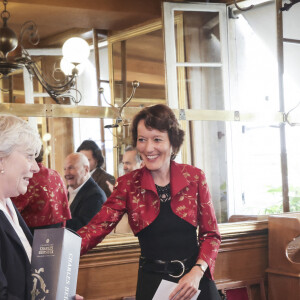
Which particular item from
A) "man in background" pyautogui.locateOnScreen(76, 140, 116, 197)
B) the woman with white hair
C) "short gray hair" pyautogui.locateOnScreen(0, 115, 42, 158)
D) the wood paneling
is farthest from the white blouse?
"man in background" pyautogui.locateOnScreen(76, 140, 116, 197)

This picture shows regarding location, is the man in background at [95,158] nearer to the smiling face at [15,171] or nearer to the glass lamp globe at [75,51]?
the glass lamp globe at [75,51]

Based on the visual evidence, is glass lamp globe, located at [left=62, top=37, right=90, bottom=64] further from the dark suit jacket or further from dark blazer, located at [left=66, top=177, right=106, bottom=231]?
the dark suit jacket

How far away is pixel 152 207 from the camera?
7.34 feet

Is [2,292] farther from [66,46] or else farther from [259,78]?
[259,78]

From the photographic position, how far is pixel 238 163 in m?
5.67

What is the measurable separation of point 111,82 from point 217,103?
5.54ft

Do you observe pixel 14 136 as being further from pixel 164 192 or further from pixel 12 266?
pixel 164 192

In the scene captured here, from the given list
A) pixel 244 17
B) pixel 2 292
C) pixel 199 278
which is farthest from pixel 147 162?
pixel 244 17

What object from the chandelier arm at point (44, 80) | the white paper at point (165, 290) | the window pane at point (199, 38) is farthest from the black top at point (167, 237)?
the window pane at point (199, 38)

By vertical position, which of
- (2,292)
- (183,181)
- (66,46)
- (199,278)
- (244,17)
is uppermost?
(244,17)

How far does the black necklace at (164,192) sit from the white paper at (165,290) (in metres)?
0.33

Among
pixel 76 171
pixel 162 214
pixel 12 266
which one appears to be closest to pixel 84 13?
pixel 76 171

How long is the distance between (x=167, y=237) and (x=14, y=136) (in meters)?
0.83

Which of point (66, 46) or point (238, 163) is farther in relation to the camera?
point (238, 163)
